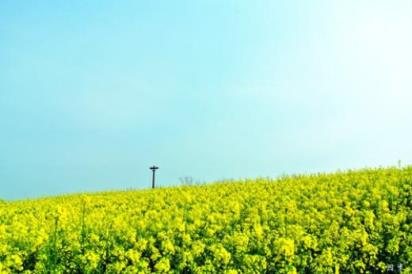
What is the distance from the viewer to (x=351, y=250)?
9984 mm

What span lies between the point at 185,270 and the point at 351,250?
3.41 meters

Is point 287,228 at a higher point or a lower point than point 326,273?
higher

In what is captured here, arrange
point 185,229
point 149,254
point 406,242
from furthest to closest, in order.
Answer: point 406,242
point 185,229
point 149,254

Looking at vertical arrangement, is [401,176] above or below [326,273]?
above

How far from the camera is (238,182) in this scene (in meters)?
21.0

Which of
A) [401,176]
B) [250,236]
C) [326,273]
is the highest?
[401,176]

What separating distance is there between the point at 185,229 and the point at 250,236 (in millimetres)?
1213

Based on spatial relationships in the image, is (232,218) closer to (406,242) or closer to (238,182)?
(406,242)

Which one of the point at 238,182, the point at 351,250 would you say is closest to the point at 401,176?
the point at 238,182

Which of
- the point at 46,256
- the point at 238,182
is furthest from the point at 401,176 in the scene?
the point at 46,256

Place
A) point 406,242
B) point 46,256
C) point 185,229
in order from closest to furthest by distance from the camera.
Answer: point 46,256
point 185,229
point 406,242

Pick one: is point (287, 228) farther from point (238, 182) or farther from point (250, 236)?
point (238, 182)

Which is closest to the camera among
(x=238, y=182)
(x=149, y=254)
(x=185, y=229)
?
(x=149, y=254)

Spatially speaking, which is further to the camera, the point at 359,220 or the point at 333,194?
the point at 333,194
